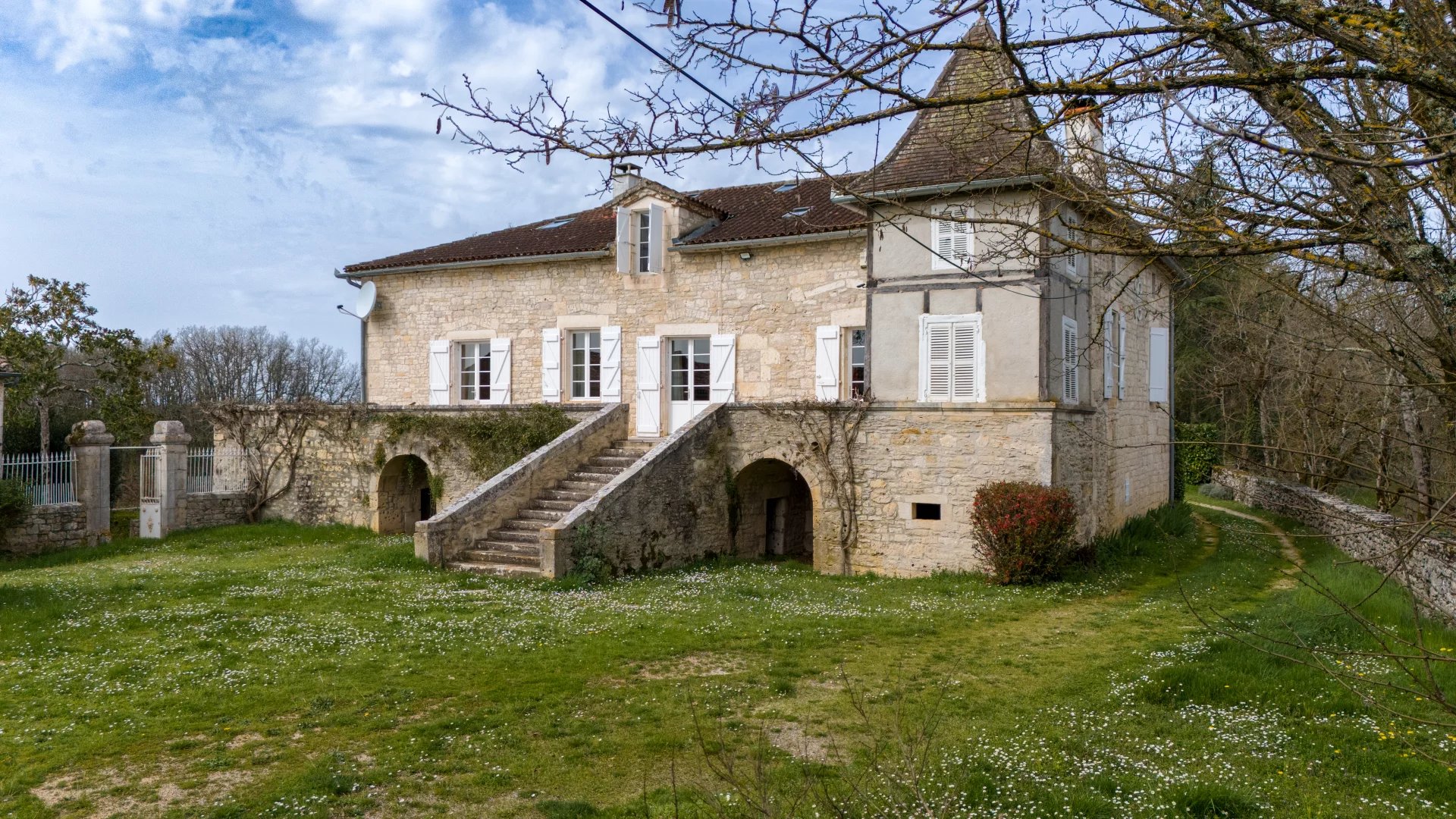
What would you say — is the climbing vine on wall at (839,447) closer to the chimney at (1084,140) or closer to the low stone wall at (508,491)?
the low stone wall at (508,491)

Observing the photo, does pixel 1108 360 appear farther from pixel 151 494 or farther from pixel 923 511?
pixel 151 494

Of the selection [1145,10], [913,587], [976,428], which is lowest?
[913,587]

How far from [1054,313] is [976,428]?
1.94m

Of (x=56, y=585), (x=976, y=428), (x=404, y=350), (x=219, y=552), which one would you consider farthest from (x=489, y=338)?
(x=976, y=428)

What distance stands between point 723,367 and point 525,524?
4.69 meters

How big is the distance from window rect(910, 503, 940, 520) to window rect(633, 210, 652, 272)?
6596 mm

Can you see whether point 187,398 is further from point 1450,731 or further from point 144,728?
point 1450,731

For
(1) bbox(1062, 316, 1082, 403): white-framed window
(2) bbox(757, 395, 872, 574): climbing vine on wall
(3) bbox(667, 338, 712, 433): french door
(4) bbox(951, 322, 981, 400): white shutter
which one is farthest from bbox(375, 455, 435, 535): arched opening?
(1) bbox(1062, 316, 1082, 403): white-framed window

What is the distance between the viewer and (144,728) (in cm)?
600

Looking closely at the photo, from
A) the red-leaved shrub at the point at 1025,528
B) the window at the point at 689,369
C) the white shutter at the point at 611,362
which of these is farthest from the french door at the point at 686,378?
the red-leaved shrub at the point at 1025,528

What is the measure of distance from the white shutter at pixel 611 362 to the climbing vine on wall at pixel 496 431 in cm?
126

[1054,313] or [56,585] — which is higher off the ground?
[1054,313]

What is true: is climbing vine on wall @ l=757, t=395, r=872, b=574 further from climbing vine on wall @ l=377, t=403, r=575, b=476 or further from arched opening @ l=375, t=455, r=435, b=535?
arched opening @ l=375, t=455, r=435, b=535

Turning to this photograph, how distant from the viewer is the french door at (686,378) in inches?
649
